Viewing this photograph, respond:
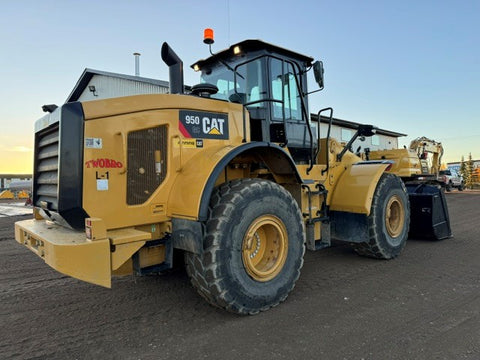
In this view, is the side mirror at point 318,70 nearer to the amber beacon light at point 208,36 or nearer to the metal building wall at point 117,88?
the amber beacon light at point 208,36

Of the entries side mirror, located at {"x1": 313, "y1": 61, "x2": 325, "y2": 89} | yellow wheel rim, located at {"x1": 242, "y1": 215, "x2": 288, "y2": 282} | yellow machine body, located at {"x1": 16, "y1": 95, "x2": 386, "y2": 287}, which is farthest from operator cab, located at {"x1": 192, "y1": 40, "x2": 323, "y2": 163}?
yellow wheel rim, located at {"x1": 242, "y1": 215, "x2": 288, "y2": 282}

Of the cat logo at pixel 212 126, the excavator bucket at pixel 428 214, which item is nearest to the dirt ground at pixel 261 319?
the excavator bucket at pixel 428 214

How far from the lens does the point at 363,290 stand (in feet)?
13.4

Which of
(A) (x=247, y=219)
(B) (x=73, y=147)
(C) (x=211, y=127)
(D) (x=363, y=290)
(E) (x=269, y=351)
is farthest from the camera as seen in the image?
(D) (x=363, y=290)

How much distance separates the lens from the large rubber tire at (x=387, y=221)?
5246mm

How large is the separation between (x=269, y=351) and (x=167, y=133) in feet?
7.06

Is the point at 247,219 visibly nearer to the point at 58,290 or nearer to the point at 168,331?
the point at 168,331

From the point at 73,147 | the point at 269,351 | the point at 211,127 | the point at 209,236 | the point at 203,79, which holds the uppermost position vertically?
the point at 203,79

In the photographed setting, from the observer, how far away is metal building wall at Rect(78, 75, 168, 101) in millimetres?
16797

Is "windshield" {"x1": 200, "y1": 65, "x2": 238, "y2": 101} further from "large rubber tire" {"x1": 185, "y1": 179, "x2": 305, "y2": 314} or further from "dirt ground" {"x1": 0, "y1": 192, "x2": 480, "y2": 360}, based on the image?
"dirt ground" {"x1": 0, "y1": 192, "x2": 480, "y2": 360}

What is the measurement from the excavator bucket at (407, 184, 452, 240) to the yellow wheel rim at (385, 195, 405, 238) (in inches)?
46.8

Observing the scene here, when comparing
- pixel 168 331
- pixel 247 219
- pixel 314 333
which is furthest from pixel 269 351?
pixel 247 219

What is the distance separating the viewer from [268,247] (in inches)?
151

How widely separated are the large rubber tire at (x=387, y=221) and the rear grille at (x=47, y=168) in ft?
13.9
